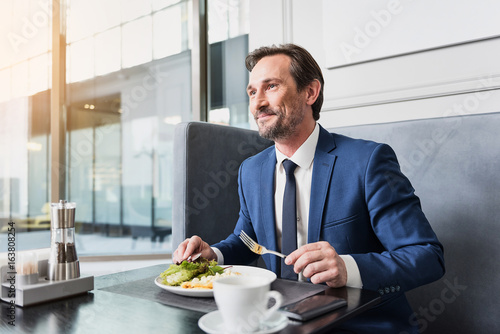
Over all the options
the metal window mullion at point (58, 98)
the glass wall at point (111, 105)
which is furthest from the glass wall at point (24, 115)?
the metal window mullion at point (58, 98)

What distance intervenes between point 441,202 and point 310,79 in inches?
28.3

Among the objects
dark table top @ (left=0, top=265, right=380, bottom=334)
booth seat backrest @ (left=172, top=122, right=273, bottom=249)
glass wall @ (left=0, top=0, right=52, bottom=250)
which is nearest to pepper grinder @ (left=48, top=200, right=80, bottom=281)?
dark table top @ (left=0, top=265, right=380, bottom=334)

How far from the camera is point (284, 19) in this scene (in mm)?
2289

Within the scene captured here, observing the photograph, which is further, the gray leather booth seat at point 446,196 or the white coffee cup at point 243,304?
the gray leather booth seat at point 446,196

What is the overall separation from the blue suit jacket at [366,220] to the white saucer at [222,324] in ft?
1.29

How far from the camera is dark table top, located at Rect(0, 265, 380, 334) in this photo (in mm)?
697

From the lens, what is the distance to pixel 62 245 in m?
0.96

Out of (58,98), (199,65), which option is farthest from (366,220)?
(58,98)

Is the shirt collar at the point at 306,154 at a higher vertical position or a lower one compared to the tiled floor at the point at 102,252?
higher

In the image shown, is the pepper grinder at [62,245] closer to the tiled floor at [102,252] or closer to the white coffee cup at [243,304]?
the white coffee cup at [243,304]

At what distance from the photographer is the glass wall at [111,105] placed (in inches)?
127

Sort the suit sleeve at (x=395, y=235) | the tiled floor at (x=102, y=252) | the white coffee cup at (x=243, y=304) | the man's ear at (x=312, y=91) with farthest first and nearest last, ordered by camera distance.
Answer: the tiled floor at (x=102, y=252), the man's ear at (x=312, y=91), the suit sleeve at (x=395, y=235), the white coffee cup at (x=243, y=304)

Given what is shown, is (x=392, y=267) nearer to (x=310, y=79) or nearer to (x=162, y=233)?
(x=310, y=79)

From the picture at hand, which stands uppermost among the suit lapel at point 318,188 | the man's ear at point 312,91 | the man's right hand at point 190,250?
the man's ear at point 312,91
